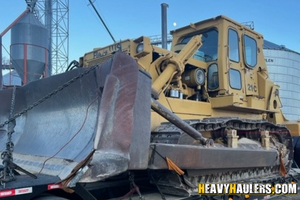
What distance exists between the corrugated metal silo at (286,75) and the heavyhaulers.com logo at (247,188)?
20.9 metres

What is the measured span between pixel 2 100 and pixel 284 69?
2367 centimetres

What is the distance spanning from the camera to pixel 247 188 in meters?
4.39

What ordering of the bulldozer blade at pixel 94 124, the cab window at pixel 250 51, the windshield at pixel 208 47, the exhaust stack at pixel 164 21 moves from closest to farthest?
the bulldozer blade at pixel 94 124 < the windshield at pixel 208 47 < the cab window at pixel 250 51 < the exhaust stack at pixel 164 21

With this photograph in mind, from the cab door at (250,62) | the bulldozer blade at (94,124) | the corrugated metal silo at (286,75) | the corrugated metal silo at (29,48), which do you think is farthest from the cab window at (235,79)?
the corrugated metal silo at (286,75)

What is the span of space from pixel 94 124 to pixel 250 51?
460 cm

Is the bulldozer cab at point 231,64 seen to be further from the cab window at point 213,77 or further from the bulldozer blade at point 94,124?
the bulldozer blade at point 94,124

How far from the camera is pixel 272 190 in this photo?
4.78 meters

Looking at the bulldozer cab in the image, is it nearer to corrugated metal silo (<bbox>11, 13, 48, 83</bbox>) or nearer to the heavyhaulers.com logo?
the heavyhaulers.com logo

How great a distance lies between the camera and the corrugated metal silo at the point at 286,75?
24656mm

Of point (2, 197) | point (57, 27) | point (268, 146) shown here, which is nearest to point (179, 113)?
point (268, 146)

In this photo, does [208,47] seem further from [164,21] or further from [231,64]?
[164,21]

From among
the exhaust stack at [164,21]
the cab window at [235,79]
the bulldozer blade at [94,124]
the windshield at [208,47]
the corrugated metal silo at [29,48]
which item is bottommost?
the bulldozer blade at [94,124]

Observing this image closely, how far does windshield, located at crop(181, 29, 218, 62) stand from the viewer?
20.3ft

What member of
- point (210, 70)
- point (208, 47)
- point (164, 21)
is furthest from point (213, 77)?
point (164, 21)
